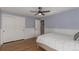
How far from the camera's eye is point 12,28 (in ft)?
3.71

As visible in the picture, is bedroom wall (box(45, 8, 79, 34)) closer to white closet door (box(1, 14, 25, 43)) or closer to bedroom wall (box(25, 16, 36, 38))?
bedroom wall (box(25, 16, 36, 38))

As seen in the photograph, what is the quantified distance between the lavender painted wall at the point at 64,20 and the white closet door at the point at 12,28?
0.41 metres

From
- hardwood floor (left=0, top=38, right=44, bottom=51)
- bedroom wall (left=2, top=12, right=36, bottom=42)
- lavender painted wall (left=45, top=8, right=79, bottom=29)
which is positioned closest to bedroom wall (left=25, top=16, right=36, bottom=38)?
bedroom wall (left=2, top=12, right=36, bottom=42)

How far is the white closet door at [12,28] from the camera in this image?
1.10 m

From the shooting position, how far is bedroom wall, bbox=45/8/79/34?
1.23 m

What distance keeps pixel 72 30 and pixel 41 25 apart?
63 cm

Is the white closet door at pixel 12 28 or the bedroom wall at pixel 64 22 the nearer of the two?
the white closet door at pixel 12 28

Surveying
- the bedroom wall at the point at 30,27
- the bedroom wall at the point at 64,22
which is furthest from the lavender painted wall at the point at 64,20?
the bedroom wall at the point at 30,27

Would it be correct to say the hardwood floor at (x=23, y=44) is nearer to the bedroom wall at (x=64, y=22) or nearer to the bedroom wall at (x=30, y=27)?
the bedroom wall at (x=30, y=27)

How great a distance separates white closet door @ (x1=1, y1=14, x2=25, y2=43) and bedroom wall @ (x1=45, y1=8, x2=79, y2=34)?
0.41 metres

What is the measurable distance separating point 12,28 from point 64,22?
918 mm

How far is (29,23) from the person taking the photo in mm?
1179

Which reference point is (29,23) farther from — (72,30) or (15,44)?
(72,30)
